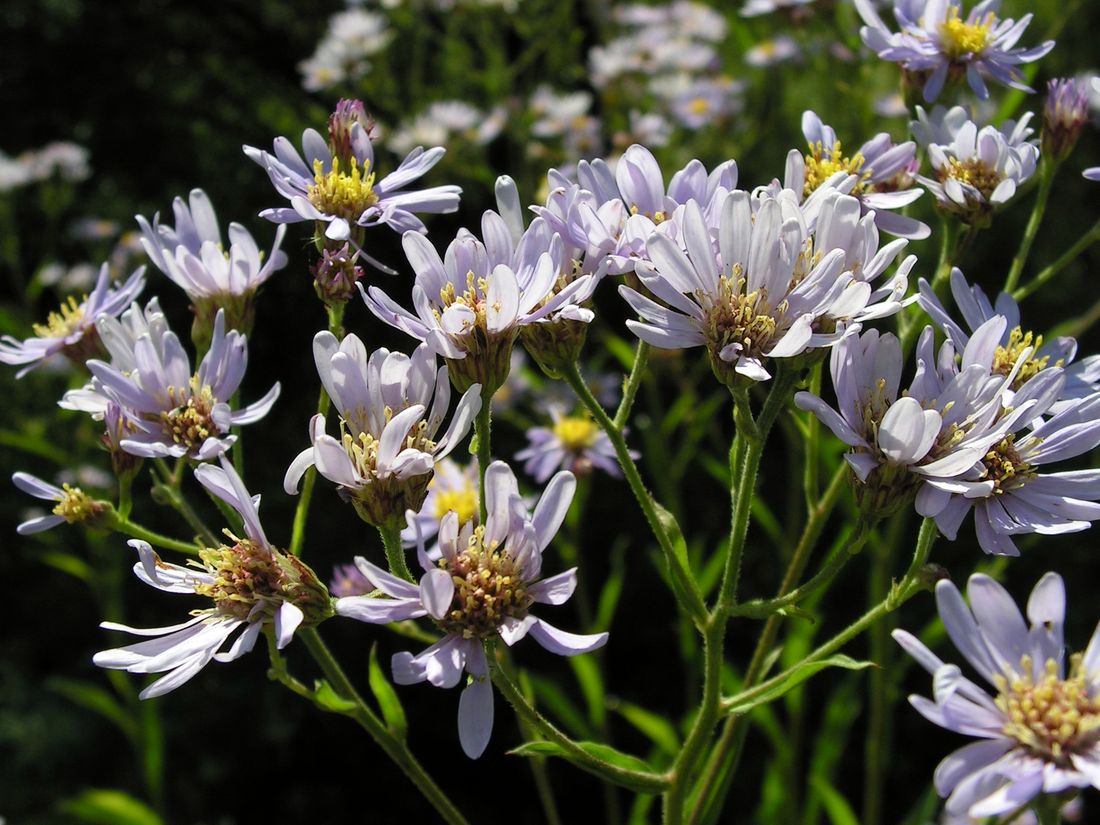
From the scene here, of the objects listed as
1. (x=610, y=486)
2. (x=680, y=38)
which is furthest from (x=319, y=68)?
(x=610, y=486)

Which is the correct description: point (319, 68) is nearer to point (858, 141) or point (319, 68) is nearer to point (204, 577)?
point (858, 141)

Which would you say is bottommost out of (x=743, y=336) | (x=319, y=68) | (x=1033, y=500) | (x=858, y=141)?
(x=319, y=68)

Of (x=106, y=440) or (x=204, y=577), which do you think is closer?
(x=204, y=577)

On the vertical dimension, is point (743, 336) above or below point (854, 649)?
above

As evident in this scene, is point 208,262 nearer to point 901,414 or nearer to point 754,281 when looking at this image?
point 754,281

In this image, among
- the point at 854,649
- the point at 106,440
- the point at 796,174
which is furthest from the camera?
the point at 854,649

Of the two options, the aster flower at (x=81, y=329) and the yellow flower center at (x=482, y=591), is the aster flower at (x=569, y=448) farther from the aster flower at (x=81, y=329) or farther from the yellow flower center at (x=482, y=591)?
the yellow flower center at (x=482, y=591)

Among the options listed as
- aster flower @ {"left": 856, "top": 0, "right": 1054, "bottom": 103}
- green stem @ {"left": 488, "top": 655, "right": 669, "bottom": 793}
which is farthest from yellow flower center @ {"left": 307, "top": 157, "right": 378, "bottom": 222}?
aster flower @ {"left": 856, "top": 0, "right": 1054, "bottom": 103}
